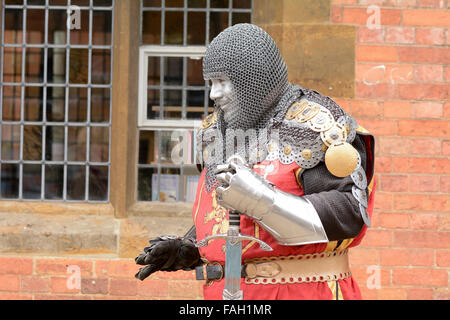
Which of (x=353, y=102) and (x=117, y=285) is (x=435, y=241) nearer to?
(x=353, y=102)

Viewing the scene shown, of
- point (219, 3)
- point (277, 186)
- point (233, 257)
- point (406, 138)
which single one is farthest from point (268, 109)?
point (219, 3)

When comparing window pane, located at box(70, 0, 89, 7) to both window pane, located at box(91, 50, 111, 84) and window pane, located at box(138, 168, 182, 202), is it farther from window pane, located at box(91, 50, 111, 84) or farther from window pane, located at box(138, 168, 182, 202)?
window pane, located at box(138, 168, 182, 202)

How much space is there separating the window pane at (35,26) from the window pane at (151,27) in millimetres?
712

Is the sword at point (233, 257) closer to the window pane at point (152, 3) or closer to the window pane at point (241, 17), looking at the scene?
the window pane at point (241, 17)

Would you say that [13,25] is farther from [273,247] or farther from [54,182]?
[273,247]

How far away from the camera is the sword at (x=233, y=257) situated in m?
2.60

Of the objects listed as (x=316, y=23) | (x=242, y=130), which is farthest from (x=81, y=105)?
(x=242, y=130)

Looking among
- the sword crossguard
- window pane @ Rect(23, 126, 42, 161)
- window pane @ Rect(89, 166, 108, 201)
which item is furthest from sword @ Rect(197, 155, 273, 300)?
window pane @ Rect(23, 126, 42, 161)

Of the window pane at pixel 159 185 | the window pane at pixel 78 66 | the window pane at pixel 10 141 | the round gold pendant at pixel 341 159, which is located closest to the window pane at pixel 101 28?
the window pane at pixel 78 66

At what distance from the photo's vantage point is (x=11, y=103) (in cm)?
563

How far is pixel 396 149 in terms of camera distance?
5.15m

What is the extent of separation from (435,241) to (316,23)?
1615 millimetres

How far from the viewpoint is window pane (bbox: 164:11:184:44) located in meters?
5.58

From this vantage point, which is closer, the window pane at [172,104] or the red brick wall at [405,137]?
the red brick wall at [405,137]
